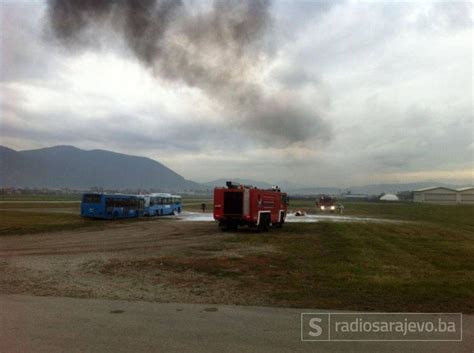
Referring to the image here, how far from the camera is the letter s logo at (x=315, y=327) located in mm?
6452

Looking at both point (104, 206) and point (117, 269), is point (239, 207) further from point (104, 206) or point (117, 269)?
point (104, 206)

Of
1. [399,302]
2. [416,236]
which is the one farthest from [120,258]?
[416,236]

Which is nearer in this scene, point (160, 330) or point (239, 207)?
point (160, 330)

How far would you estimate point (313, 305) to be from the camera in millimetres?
8406

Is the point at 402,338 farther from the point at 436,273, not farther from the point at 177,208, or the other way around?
the point at 177,208

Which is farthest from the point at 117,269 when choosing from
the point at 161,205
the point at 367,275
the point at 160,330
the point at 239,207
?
the point at 161,205

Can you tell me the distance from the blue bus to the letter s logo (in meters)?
39.3

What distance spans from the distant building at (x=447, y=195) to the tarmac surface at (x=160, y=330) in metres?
149

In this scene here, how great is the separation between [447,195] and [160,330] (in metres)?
156

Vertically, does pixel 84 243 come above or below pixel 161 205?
below

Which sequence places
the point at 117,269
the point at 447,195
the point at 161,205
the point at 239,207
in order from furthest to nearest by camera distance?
the point at 447,195 → the point at 161,205 → the point at 239,207 → the point at 117,269

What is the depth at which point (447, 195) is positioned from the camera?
146 meters

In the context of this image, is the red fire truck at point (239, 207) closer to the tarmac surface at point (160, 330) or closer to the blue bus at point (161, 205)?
the tarmac surface at point (160, 330)

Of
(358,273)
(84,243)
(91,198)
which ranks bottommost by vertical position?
(84,243)
